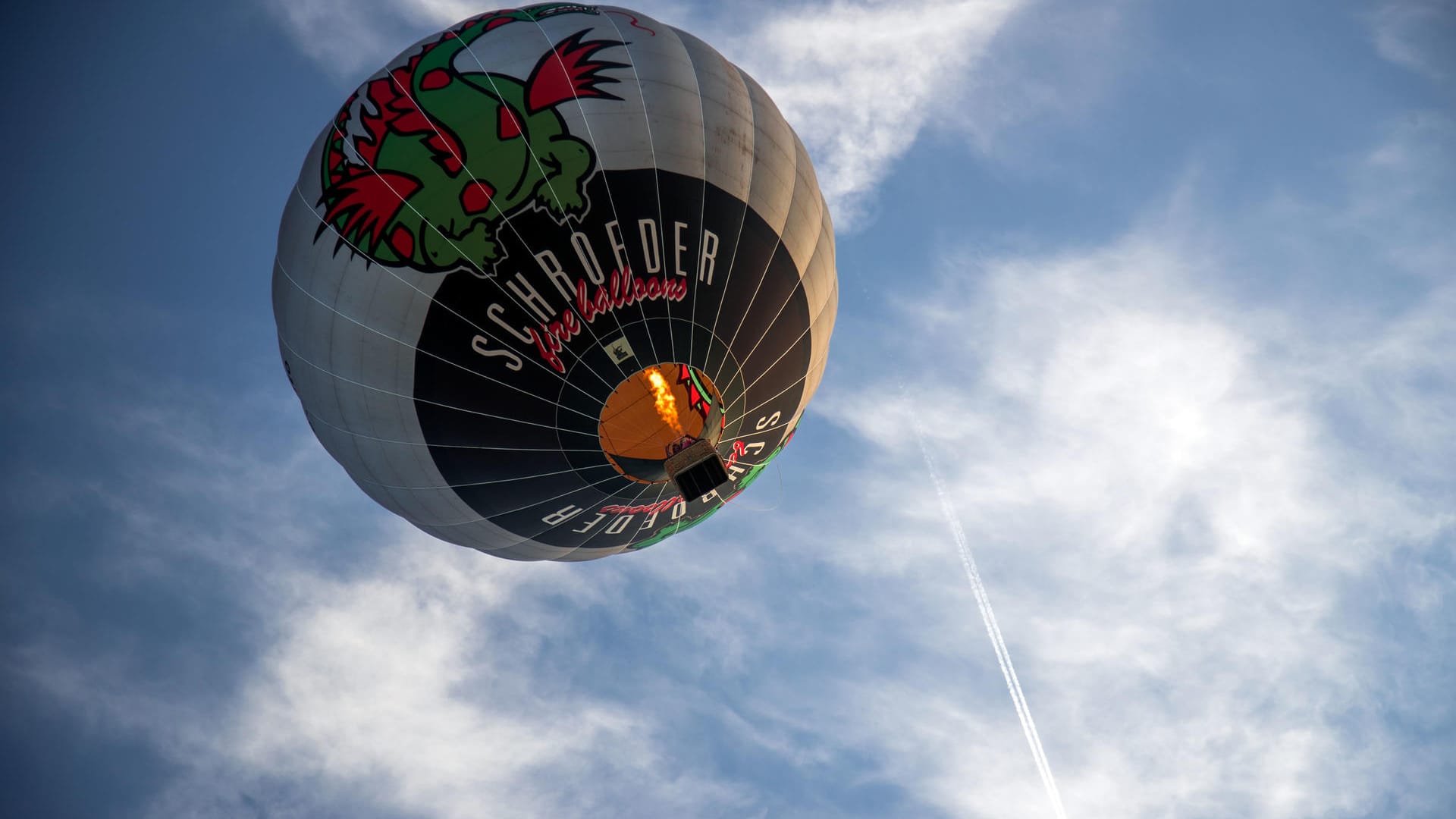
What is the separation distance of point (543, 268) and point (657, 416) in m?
2.49

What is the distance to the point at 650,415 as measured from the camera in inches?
480

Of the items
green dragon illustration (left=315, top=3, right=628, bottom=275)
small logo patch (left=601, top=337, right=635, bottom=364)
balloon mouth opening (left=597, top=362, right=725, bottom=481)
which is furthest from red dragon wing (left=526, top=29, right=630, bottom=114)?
balloon mouth opening (left=597, top=362, right=725, bottom=481)

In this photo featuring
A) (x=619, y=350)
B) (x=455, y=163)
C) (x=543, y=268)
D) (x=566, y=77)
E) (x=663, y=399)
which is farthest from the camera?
(x=663, y=399)

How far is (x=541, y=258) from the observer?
37.4 ft

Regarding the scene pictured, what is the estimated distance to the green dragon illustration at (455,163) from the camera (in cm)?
1129

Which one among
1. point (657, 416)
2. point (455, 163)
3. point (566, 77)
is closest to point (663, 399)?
point (657, 416)

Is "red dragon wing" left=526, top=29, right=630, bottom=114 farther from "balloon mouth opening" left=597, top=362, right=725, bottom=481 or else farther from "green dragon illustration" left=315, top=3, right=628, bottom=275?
"balloon mouth opening" left=597, top=362, right=725, bottom=481

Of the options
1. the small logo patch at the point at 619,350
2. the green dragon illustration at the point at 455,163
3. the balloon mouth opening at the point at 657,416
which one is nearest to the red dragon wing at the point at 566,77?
the green dragon illustration at the point at 455,163

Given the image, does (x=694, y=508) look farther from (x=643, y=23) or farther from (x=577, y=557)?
(x=643, y=23)

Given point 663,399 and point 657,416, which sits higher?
point 663,399

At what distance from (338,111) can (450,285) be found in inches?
135

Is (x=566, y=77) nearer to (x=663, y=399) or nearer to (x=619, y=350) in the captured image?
(x=619, y=350)

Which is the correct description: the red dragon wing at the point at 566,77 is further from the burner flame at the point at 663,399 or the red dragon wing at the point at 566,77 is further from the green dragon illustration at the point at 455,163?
the burner flame at the point at 663,399

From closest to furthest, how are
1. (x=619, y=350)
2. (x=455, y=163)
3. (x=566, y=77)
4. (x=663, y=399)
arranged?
1. (x=455, y=163)
2. (x=566, y=77)
3. (x=619, y=350)
4. (x=663, y=399)
